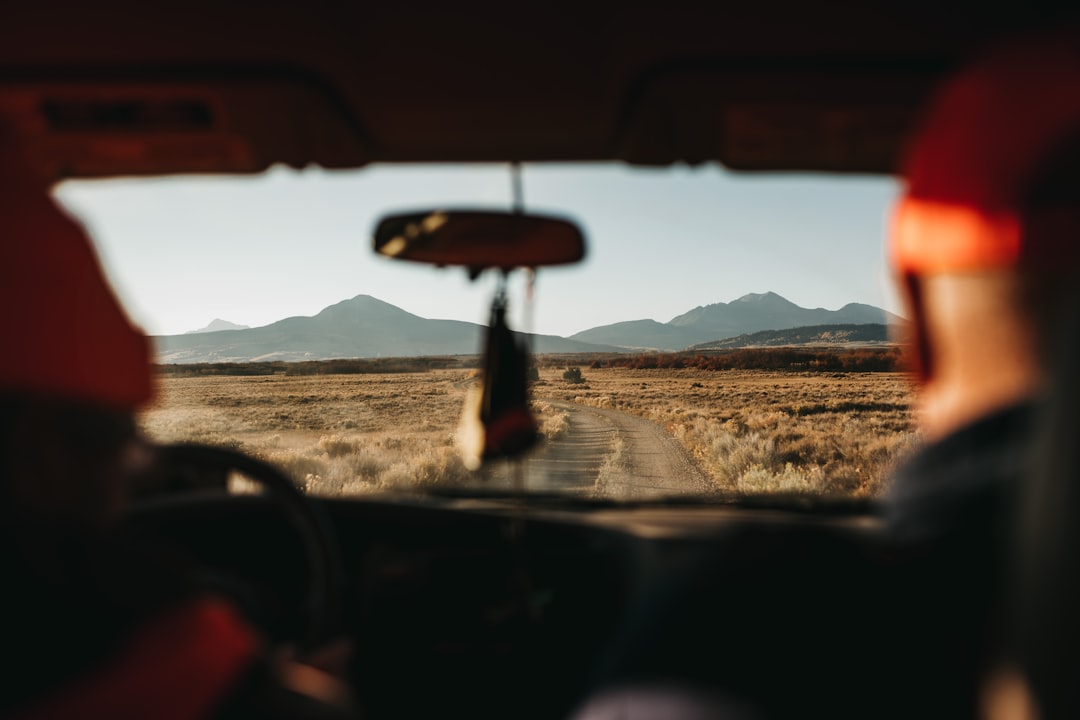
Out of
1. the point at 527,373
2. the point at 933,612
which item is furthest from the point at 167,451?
the point at 933,612

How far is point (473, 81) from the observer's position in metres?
2.08

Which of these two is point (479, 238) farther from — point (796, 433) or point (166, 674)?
point (796, 433)

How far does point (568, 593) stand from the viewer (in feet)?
10.3

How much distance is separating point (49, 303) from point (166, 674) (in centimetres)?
48

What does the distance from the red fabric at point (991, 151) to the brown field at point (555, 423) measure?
120cm

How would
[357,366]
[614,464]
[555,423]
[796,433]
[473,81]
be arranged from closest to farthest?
[473,81], [614,464], [796,433], [555,423], [357,366]

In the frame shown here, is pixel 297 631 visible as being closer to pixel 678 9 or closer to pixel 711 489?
pixel 678 9

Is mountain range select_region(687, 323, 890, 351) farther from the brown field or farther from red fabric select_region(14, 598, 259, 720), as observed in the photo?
red fabric select_region(14, 598, 259, 720)

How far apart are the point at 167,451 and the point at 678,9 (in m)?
1.81

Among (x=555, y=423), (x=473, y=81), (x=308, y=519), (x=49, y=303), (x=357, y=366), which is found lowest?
(x=555, y=423)

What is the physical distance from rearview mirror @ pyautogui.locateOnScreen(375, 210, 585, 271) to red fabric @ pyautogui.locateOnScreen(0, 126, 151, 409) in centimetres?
135

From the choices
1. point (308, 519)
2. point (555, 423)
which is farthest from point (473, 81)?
point (555, 423)

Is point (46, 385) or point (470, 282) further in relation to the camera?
point (470, 282)

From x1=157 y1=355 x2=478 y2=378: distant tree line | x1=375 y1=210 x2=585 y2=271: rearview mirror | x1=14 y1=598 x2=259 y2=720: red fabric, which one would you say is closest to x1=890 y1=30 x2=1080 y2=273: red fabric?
x1=14 y1=598 x2=259 y2=720: red fabric
